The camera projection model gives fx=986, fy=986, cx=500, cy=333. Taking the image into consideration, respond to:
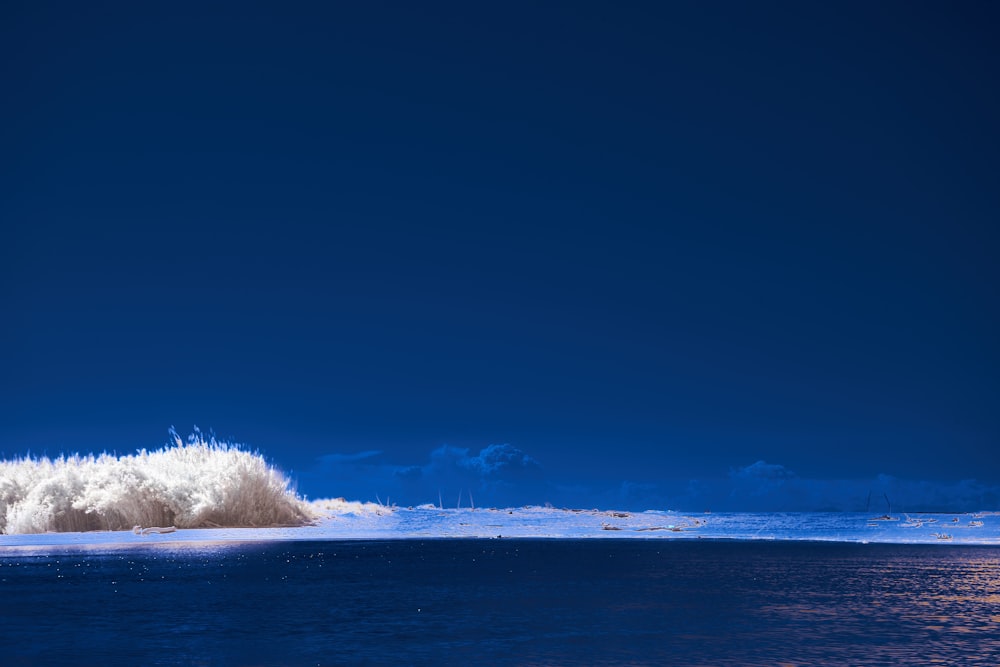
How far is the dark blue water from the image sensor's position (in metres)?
10.7

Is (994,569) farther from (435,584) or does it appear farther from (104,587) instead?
(104,587)

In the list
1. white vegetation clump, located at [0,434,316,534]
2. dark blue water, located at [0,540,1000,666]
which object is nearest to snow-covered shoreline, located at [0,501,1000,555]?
white vegetation clump, located at [0,434,316,534]

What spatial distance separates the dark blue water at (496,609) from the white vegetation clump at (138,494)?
370 inches

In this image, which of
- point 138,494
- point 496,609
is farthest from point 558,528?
point 496,609

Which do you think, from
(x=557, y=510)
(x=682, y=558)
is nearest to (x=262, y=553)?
(x=682, y=558)

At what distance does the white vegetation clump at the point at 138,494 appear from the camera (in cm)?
3406

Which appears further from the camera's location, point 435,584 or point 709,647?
point 435,584

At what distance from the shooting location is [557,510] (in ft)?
161

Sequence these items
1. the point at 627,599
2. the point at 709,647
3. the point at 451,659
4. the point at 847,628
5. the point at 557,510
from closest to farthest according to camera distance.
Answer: the point at 451,659, the point at 709,647, the point at 847,628, the point at 627,599, the point at 557,510

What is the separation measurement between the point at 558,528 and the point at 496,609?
23.6 m

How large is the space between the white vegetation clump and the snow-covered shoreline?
996 millimetres

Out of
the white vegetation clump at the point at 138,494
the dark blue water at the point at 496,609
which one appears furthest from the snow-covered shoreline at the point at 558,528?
the dark blue water at the point at 496,609

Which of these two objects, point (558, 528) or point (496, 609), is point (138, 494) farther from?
point (496, 609)

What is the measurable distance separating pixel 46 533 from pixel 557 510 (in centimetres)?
2408
